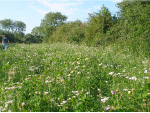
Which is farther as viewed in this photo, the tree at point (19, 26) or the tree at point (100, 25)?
the tree at point (19, 26)

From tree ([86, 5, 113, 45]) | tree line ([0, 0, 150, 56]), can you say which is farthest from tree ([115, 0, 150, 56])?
tree ([86, 5, 113, 45])

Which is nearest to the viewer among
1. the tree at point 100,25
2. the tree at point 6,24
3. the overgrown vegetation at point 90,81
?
the overgrown vegetation at point 90,81

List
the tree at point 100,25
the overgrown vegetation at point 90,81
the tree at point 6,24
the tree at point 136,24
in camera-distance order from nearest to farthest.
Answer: the overgrown vegetation at point 90,81 < the tree at point 136,24 < the tree at point 100,25 < the tree at point 6,24

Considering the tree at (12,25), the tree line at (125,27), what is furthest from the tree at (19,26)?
the tree line at (125,27)

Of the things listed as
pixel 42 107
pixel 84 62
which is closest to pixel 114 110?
pixel 42 107

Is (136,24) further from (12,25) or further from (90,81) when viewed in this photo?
(12,25)

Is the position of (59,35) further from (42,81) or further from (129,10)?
(42,81)

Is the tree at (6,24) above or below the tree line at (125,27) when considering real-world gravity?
above

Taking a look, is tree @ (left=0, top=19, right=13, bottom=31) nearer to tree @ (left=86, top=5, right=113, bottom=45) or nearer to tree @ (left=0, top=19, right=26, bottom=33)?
tree @ (left=0, top=19, right=26, bottom=33)

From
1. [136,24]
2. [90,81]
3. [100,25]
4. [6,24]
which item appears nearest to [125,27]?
[136,24]

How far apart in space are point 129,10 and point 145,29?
190 cm

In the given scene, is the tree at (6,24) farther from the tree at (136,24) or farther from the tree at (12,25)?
the tree at (136,24)

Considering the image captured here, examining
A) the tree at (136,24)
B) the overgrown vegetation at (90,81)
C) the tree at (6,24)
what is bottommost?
the overgrown vegetation at (90,81)

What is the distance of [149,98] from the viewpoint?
2475mm
